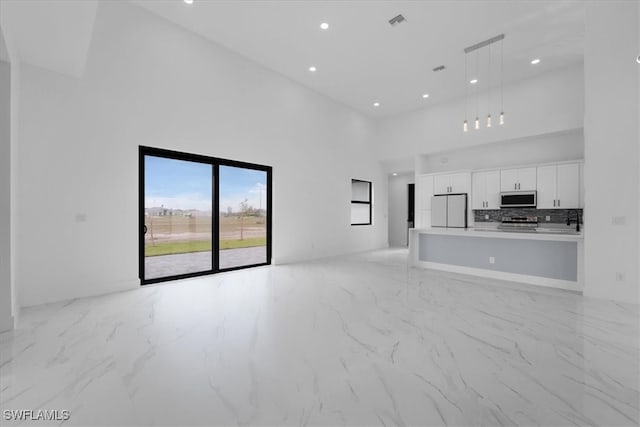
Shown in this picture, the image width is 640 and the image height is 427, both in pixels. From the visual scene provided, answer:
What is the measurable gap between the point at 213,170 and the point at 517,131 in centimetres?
649

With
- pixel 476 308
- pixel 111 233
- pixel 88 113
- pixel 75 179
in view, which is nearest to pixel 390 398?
pixel 476 308

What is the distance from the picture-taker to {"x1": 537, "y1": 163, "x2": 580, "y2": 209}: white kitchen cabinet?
17.8 ft

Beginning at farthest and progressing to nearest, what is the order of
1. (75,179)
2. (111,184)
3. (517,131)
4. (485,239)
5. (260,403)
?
(517,131), (485,239), (111,184), (75,179), (260,403)

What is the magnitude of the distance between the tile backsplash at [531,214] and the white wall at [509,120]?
5.39 ft

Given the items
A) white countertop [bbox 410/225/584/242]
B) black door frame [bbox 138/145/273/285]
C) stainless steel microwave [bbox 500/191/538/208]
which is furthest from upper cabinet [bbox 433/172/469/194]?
black door frame [bbox 138/145/273/285]

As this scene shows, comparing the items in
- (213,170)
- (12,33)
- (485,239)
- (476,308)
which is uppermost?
(12,33)

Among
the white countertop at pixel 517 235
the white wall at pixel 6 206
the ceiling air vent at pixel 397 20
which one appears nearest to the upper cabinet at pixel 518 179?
the white countertop at pixel 517 235

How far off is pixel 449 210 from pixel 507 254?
239cm

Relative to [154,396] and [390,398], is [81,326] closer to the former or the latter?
[154,396]

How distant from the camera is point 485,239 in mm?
4949

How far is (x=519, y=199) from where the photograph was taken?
5.98 m

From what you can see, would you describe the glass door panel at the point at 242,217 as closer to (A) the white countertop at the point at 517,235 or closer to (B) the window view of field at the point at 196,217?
(B) the window view of field at the point at 196,217

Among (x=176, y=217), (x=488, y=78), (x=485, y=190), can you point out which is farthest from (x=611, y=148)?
(x=176, y=217)

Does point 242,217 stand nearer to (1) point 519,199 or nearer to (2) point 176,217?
(2) point 176,217
